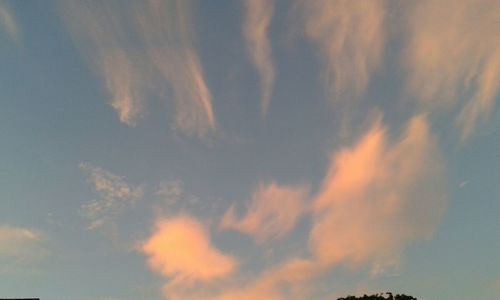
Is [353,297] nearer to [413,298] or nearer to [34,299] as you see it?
[413,298]

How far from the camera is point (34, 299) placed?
57906 millimetres

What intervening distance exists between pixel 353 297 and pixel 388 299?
424 centimetres

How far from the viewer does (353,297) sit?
58.3m

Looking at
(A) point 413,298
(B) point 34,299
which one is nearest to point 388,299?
(A) point 413,298

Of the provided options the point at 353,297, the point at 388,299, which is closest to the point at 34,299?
the point at 353,297

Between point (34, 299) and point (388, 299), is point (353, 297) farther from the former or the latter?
point (34, 299)

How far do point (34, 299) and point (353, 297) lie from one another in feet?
131

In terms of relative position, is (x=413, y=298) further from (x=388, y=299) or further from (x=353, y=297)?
(x=353, y=297)

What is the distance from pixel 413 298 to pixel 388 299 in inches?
118

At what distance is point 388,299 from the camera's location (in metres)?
57.3

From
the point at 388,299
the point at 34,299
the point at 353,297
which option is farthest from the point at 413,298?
the point at 34,299

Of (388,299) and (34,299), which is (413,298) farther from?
(34,299)

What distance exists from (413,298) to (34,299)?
155 ft

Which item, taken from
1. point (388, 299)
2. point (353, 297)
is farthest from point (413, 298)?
point (353, 297)
